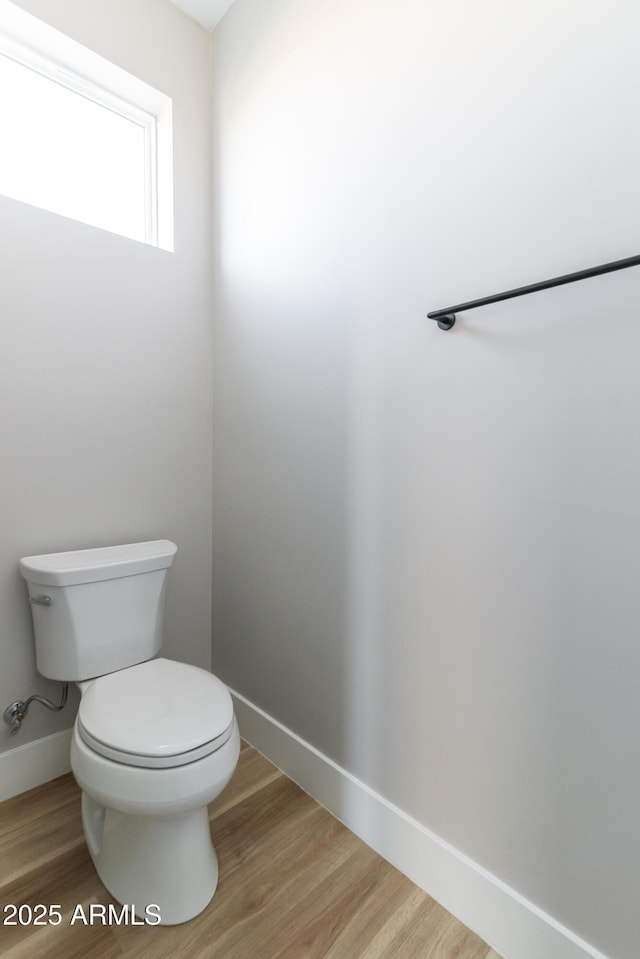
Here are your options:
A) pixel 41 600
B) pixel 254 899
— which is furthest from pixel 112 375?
pixel 254 899

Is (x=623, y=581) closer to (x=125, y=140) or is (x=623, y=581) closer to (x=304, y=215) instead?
(x=304, y=215)

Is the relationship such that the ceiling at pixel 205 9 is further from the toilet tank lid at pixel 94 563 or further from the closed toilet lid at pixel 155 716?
the closed toilet lid at pixel 155 716

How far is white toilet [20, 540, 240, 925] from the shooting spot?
3.22 feet

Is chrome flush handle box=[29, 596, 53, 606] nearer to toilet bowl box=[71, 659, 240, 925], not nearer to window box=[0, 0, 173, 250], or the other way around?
toilet bowl box=[71, 659, 240, 925]

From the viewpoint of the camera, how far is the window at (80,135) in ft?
4.85

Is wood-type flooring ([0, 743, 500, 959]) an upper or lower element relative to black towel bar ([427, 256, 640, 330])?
lower

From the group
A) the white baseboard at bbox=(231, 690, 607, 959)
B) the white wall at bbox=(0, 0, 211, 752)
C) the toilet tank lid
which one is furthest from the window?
the white baseboard at bbox=(231, 690, 607, 959)

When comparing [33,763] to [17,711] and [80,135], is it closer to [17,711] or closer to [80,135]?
[17,711]

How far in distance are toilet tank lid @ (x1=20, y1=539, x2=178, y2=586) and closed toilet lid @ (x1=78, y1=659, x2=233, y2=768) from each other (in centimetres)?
28

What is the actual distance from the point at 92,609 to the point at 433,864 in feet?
3.59

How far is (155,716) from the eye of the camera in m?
1.08

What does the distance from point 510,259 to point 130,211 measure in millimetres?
1473

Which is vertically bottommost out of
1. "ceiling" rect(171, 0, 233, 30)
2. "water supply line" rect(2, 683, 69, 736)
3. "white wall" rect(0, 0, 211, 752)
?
"water supply line" rect(2, 683, 69, 736)

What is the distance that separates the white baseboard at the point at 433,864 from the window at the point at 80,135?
6.00ft
